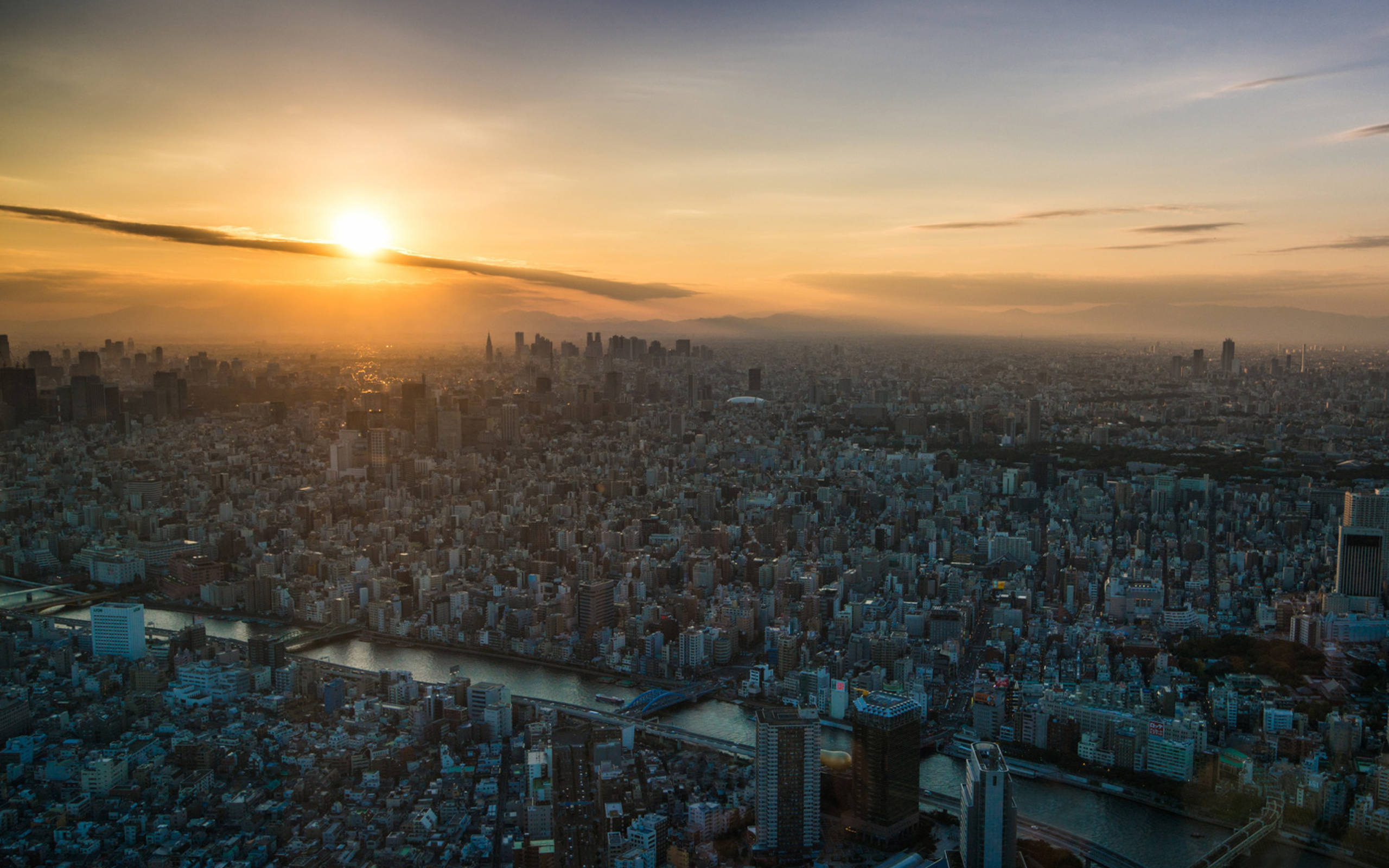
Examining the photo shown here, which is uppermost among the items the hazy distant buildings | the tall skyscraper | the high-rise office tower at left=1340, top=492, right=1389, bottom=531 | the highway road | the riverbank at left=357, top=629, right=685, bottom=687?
the hazy distant buildings

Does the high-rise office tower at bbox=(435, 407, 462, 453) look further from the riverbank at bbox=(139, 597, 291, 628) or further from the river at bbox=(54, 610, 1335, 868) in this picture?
the river at bbox=(54, 610, 1335, 868)

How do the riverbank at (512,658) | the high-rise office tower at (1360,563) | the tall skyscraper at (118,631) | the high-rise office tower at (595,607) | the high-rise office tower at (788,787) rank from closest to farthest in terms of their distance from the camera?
the high-rise office tower at (788,787) < the tall skyscraper at (118,631) < the riverbank at (512,658) < the high-rise office tower at (1360,563) < the high-rise office tower at (595,607)

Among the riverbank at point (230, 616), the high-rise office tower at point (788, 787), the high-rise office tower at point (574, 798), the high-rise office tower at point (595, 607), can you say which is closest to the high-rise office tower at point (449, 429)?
the riverbank at point (230, 616)

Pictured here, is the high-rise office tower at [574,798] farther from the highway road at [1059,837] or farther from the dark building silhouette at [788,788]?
the highway road at [1059,837]

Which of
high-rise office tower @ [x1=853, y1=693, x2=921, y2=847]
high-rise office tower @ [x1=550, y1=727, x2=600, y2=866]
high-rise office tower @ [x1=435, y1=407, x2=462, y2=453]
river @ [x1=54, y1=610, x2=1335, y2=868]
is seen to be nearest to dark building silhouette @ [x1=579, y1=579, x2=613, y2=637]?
river @ [x1=54, y1=610, x2=1335, y2=868]

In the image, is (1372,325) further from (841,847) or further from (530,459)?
(530,459)

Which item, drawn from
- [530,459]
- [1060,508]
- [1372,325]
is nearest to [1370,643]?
[1372,325]

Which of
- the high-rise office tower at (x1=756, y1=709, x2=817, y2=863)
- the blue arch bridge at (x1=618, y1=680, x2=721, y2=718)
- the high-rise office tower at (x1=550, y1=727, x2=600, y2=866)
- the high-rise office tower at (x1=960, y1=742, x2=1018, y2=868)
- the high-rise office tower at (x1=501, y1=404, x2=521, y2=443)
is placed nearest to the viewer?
the high-rise office tower at (x1=550, y1=727, x2=600, y2=866)
